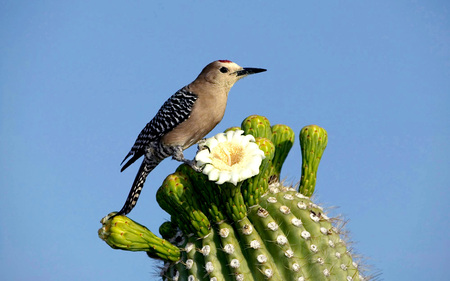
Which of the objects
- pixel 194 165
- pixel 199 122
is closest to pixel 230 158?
pixel 194 165

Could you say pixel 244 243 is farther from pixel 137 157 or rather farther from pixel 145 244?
pixel 137 157

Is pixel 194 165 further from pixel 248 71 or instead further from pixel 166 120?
pixel 248 71

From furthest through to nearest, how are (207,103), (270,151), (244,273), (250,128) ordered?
1. (207,103)
2. (250,128)
3. (270,151)
4. (244,273)

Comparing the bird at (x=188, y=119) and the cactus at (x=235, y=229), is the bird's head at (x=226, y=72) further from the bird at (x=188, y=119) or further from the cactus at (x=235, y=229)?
the cactus at (x=235, y=229)

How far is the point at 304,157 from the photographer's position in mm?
4336

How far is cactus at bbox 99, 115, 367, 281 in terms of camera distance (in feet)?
11.4

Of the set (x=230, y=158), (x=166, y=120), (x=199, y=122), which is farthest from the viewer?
(x=166, y=120)

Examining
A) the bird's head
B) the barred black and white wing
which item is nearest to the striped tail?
the barred black and white wing

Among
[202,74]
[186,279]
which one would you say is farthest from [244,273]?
[202,74]

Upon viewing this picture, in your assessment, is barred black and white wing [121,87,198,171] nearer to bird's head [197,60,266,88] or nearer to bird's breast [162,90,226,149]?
bird's breast [162,90,226,149]

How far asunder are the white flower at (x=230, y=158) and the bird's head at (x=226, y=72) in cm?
95

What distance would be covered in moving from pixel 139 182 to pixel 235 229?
53.3 inches

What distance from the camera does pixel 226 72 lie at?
4652mm

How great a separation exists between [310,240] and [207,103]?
1.59 meters
